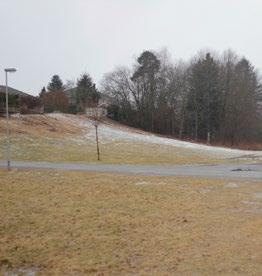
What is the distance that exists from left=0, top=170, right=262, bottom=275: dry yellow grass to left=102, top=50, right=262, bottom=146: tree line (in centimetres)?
5538

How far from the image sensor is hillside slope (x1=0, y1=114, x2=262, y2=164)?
33.1 m

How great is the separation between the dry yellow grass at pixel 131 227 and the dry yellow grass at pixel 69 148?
510 inches

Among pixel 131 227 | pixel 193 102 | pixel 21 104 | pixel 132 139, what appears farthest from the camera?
pixel 193 102

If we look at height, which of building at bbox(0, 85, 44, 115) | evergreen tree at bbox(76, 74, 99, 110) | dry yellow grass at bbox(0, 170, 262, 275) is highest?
evergreen tree at bbox(76, 74, 99, 110)

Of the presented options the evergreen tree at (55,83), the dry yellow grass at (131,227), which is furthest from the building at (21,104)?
the dry yellow grass at (131,227)

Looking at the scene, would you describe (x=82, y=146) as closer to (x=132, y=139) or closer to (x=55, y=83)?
(x=132, y=139)

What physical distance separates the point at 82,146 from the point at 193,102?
35528mm

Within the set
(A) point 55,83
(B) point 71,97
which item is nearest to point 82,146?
(B) point 71,97

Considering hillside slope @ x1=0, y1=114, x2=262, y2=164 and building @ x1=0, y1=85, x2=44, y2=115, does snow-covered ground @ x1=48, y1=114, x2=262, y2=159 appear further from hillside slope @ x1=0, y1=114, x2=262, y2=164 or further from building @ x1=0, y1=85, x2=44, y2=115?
building @ x1=0, y1=85, x2=44, y2=115

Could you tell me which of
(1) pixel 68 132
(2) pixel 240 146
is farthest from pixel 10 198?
(2) pixel 240 146

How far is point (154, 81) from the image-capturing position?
7444cm

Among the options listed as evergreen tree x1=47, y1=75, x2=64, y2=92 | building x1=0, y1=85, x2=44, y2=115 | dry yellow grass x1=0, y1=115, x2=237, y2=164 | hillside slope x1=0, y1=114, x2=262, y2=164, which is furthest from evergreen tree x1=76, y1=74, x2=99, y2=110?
dry yellow grass x1=0, y1=115, x2=237, y2=164

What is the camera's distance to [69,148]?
38.4 metres

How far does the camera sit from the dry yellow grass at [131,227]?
9.58 meters
